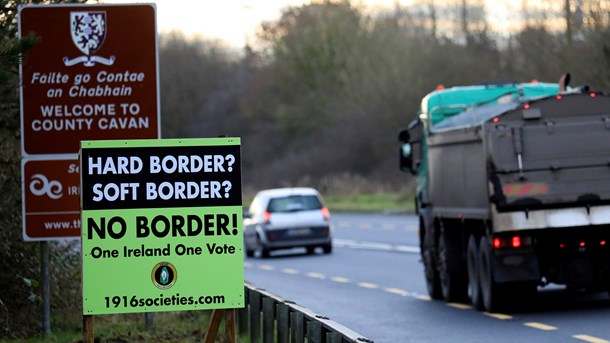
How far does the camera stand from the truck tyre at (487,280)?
1741 cm

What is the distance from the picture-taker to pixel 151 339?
45.8 feet

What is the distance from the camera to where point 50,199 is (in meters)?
14.2

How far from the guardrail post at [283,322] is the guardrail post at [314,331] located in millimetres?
1233

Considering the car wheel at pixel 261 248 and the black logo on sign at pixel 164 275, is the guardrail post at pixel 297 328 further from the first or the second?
the car wheel at pixel 261 248

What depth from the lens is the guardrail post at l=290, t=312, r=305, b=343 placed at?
11048 millimetres

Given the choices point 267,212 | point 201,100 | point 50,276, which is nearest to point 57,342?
point 50,276

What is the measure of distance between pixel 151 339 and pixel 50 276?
2127 millimetres

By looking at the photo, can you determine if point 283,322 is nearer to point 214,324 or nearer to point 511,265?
point 214,324

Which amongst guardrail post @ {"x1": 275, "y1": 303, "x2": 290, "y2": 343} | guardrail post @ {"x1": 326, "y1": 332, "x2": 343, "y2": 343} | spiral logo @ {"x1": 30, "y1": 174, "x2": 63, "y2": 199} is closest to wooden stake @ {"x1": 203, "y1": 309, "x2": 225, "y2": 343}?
guardrail post @ {"x1": 326, "y1": 332, "x2": 343, "y2": 343}

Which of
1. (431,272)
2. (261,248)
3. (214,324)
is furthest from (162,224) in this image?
(261,248)

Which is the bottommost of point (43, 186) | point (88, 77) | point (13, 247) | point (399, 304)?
point (399, 304)

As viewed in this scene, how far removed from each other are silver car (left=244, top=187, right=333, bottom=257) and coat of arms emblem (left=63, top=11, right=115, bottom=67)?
20.0m

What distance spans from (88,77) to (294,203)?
20.7m

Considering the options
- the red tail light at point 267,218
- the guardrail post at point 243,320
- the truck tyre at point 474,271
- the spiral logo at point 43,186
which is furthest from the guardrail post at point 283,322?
the red tail light at point 267,218
